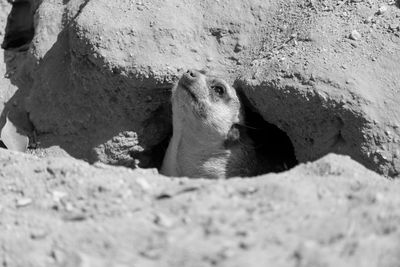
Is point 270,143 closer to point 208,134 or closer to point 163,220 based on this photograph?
point 208,134

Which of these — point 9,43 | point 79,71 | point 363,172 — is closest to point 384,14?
point 363,172

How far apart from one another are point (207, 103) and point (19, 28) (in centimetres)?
203

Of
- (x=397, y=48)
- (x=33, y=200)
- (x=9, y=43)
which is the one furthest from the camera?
(x=9, y=43)

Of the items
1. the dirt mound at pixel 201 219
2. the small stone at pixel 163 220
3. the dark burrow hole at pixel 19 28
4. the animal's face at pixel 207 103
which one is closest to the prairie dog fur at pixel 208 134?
the animal's face at pixel 207 103

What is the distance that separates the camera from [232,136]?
5.57 m

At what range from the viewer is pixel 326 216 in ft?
9.18

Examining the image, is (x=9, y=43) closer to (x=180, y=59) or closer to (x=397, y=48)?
(x=180, y=59)

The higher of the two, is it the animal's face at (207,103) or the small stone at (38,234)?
the animal's face at (207,103)

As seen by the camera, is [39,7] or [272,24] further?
[39,7]

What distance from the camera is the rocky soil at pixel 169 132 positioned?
2.73 metres

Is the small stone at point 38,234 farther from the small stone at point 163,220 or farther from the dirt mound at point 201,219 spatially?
the small stone at point 163,220

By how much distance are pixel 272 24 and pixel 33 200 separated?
264 centimetres

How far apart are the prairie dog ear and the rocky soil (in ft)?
0.66

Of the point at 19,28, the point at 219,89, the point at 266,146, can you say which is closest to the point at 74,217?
the point at 219,89
